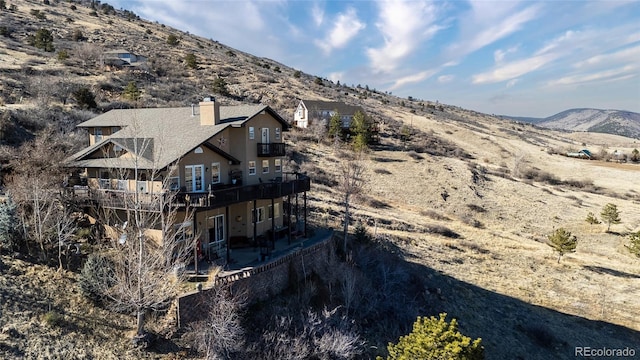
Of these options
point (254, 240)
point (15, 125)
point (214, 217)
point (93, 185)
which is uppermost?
point (15, 125)

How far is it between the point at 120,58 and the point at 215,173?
189 ft

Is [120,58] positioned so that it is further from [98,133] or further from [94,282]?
[94,282]

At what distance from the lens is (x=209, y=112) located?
26.0 metres

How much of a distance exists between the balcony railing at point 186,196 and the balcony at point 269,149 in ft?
9.40

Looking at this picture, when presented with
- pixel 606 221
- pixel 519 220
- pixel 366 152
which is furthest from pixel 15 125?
pixel 606 221

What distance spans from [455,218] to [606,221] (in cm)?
1952

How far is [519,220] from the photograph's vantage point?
53.4 m

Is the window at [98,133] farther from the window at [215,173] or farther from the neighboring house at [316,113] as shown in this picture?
the neighboring house at [316,113]

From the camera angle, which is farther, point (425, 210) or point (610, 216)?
point (425, 210)

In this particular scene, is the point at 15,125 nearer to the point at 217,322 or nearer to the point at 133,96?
the point at 133,96

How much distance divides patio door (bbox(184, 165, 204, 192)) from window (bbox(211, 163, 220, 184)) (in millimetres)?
960

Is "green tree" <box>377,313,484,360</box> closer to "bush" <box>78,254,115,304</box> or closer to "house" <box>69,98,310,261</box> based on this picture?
"house" <box>69,98,310,261</box>

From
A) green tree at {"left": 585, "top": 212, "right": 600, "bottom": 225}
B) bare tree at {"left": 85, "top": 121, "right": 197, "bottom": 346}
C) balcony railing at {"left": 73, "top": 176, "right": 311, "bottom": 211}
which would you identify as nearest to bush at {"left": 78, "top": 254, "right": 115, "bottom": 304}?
bare tree at {"left": 85, "top": 121, "right": 197, "bottom": 346}

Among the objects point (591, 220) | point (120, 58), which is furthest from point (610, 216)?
Result: point (120, 58)
